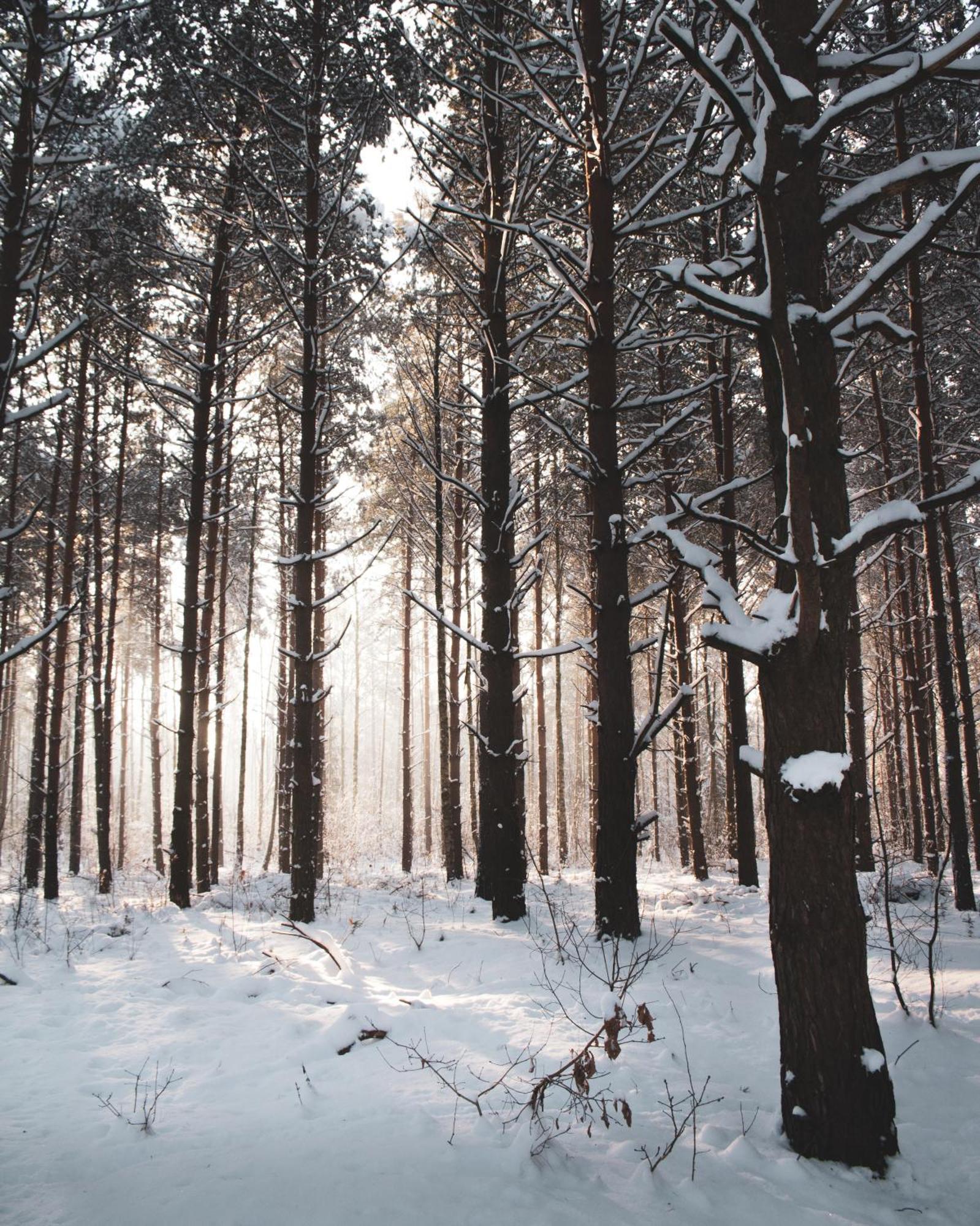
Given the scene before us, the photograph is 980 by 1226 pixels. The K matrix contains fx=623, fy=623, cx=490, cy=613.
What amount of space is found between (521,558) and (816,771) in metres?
4.33

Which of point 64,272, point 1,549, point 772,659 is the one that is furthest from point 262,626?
point 772,659

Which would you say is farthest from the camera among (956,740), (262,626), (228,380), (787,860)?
(262,626)

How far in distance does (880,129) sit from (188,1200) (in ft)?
39.6

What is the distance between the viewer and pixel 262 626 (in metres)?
20.3

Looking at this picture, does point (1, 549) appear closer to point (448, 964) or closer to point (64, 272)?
point (64, 272)

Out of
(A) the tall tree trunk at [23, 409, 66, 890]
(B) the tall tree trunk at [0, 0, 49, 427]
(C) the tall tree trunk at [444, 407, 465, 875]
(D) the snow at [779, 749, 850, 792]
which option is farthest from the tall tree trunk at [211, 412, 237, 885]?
(D) the snow at [779, 749, 850, 792]

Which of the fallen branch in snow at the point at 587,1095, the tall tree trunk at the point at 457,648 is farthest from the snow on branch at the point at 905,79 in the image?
the tall tree trunk at the point at 457,648

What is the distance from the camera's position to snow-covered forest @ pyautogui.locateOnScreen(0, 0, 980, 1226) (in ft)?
7.92

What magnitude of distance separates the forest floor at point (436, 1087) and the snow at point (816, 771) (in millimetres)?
977

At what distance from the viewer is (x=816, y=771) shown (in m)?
2.41

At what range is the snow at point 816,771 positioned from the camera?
7.86 ft

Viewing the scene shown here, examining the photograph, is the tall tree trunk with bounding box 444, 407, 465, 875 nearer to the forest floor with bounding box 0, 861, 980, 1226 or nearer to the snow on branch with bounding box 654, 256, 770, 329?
the forest floor with bounding box 0, 861, 980, 1226

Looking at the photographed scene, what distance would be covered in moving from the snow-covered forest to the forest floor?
0.03m

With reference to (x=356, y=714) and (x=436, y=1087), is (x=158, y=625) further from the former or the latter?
(x=356, y=714)
